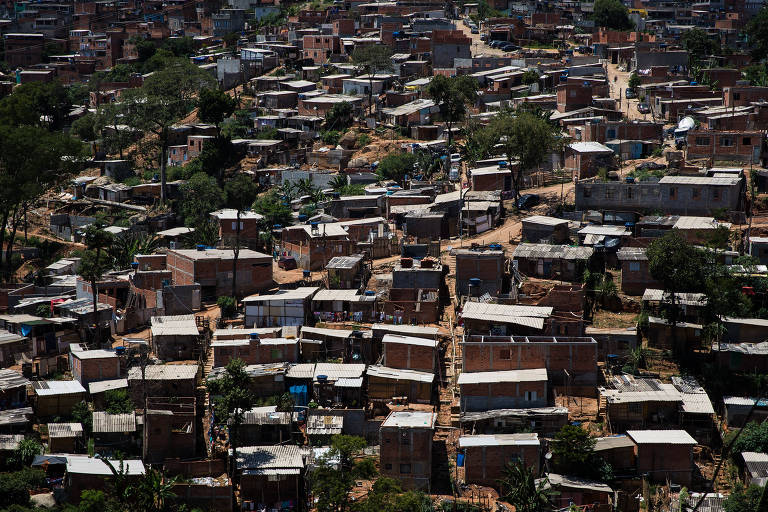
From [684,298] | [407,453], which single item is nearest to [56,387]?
[407,453]

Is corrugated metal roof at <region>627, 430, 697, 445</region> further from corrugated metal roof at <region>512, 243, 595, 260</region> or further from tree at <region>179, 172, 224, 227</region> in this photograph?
tree at <region>179, 172, 224, 227</region>

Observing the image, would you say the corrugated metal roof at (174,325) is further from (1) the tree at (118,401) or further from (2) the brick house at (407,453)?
(2) the brick house at (407,453)

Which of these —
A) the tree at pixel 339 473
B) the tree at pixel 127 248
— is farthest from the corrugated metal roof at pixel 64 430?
the tree at pixel 127 248

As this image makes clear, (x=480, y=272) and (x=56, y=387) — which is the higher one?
(x=480, y=272)

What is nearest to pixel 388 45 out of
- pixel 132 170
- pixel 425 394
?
pixel 132 170

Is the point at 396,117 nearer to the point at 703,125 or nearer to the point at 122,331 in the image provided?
the point at 703,125

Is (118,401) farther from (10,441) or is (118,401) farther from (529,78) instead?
(529,78)

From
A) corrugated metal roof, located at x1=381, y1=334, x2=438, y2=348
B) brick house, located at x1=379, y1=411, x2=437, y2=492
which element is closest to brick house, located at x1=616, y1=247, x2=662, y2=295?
corrugated metal roof, located at x1=381, y1=334, x2=438, y2=348
